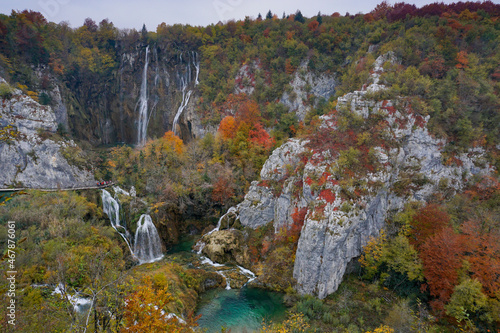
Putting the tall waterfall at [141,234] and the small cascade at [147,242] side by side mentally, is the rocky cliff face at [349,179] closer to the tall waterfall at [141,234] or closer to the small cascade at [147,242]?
the small cascade at [147,242]

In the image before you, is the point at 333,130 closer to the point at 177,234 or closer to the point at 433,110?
the point at 433,110

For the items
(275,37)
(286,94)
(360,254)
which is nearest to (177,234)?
(360,254)

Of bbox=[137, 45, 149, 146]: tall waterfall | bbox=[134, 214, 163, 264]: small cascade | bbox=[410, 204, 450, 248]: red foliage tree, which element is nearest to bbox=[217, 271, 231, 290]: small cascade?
bbox=[134, 214, 163, 264]: small cascade

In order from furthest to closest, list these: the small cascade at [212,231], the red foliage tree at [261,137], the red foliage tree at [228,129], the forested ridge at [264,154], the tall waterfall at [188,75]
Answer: the tall waterfall at [188,75], the red foliage tree at [228,129], the red foliage tree at [261,137], the small cascade at [212,231], the forested ridge at [264,154]

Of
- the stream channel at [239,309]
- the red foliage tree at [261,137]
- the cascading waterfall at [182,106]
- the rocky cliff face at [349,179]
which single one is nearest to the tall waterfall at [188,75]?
the cascading waterfall at [182,106]

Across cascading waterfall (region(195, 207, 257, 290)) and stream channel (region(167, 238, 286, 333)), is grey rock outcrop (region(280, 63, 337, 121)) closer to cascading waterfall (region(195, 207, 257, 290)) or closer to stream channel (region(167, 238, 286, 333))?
cascading waterfall (region(195, 207, 257, 290))

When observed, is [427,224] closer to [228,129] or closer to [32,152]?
[228,129]
